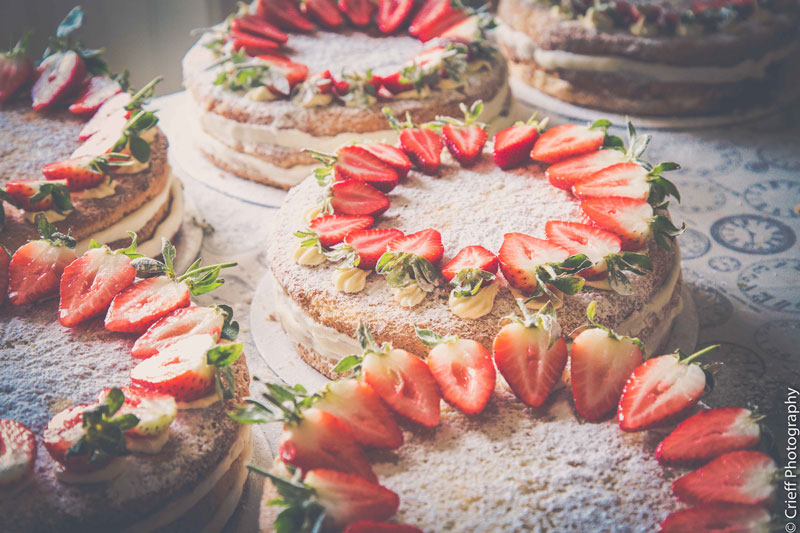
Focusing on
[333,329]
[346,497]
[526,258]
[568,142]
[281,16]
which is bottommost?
[333,329]

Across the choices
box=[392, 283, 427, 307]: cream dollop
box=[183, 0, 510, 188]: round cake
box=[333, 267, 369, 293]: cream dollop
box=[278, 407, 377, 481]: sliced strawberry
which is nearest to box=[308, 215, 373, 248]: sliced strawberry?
box=[333, 267, 369, 293]: cream dollop

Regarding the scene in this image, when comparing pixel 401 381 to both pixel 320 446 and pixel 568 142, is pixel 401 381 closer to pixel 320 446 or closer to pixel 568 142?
pixel 320 446

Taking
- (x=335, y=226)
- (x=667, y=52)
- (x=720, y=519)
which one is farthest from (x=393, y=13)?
(x=720, y=519)

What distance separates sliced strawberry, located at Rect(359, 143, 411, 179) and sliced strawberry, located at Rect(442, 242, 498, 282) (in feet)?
1.82

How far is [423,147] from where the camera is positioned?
271 centimetres

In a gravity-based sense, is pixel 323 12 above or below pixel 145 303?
above

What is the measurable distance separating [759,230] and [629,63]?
47.0 inches

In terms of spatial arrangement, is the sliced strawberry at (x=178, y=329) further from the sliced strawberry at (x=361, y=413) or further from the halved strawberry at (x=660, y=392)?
the halved strawberry at (x=660, y=392)

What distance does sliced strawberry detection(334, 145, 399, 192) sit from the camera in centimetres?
256

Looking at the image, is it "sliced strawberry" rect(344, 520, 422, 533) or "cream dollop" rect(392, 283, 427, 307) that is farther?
"cream dollop" rect(392, 283, 427, 307)

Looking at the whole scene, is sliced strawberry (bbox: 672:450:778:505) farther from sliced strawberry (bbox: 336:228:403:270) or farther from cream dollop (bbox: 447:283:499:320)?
sliced strawberry (bbox: 336:228:403:270)

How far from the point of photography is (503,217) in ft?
8.10

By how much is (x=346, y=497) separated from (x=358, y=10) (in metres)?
3.03

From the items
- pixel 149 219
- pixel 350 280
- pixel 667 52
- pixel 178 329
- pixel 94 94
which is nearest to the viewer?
pixel 178 329
